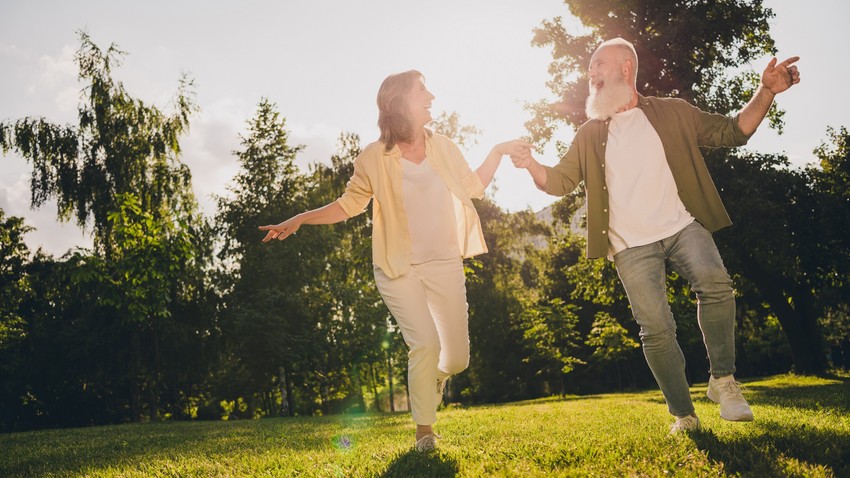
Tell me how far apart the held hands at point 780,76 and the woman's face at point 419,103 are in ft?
8.08

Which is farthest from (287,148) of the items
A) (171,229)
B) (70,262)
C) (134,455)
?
(134,455)

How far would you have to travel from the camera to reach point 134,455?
560 centimetres

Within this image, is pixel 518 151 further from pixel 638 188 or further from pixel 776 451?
pixel 776 451

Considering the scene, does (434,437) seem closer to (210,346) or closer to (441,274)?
(441,274)

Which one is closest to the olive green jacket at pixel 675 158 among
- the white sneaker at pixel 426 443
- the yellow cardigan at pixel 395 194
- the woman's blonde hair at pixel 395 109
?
the yellow cardigan at pixel 395 194

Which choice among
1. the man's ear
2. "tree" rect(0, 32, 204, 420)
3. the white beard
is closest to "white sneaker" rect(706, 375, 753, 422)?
the white beard

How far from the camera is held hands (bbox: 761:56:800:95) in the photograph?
4.22 metres

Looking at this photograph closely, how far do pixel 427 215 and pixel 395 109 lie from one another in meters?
0.88

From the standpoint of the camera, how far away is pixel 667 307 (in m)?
4.34

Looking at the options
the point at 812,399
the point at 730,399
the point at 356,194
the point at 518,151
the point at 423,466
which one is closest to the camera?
the point at 423,466

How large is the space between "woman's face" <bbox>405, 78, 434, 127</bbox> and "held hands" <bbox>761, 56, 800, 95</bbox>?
246 centimetres

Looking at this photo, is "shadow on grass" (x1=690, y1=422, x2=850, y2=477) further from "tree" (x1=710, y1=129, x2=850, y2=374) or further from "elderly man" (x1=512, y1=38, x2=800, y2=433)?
"tree" (x1=710, y1=129, x2=850, y2=374)

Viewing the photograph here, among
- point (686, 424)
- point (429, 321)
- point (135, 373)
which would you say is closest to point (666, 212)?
point (686, 424)

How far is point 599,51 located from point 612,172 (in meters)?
1.12
